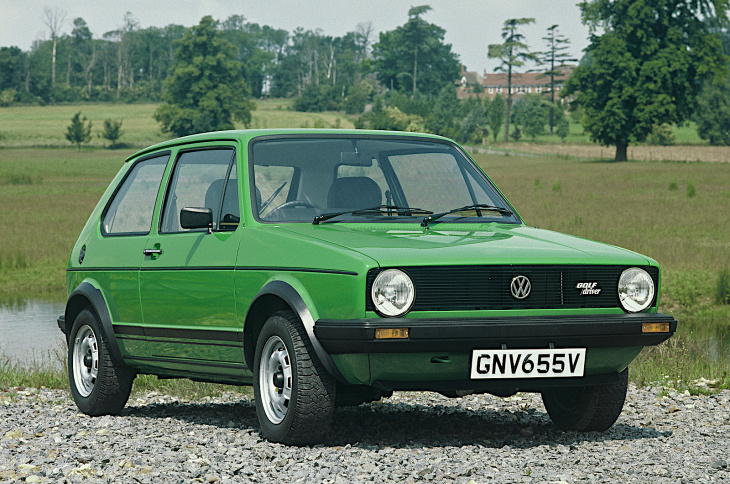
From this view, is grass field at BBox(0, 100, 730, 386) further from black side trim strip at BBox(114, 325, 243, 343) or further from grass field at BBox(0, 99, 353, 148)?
grass field at BBox(0, 99, 353, 148)

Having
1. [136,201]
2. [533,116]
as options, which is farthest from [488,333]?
[533,116]

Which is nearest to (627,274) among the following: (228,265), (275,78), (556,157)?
(228,265)

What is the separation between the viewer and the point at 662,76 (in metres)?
72.4

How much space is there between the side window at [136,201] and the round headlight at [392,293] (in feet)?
8.60

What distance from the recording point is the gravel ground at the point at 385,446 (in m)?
5.06

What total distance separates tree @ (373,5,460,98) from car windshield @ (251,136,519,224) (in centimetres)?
15547

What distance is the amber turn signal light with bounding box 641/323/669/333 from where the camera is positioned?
5609 mm

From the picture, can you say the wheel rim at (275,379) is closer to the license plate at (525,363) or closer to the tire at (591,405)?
the license plate at (525,363)

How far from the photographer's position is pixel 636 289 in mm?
5738

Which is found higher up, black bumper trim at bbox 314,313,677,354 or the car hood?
the car hood

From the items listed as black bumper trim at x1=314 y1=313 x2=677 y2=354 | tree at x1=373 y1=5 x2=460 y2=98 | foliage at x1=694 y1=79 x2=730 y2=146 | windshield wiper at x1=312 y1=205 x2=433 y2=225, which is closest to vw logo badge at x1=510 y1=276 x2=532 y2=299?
black bumper trim at x1=314 y1=313 x2=677 y2=354

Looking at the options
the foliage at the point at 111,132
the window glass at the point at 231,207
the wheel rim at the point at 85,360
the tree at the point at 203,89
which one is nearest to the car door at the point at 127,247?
the wheel rim at the point at 85,360

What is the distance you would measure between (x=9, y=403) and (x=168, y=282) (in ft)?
7.48

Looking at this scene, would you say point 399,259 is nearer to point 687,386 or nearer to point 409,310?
point 409,310
